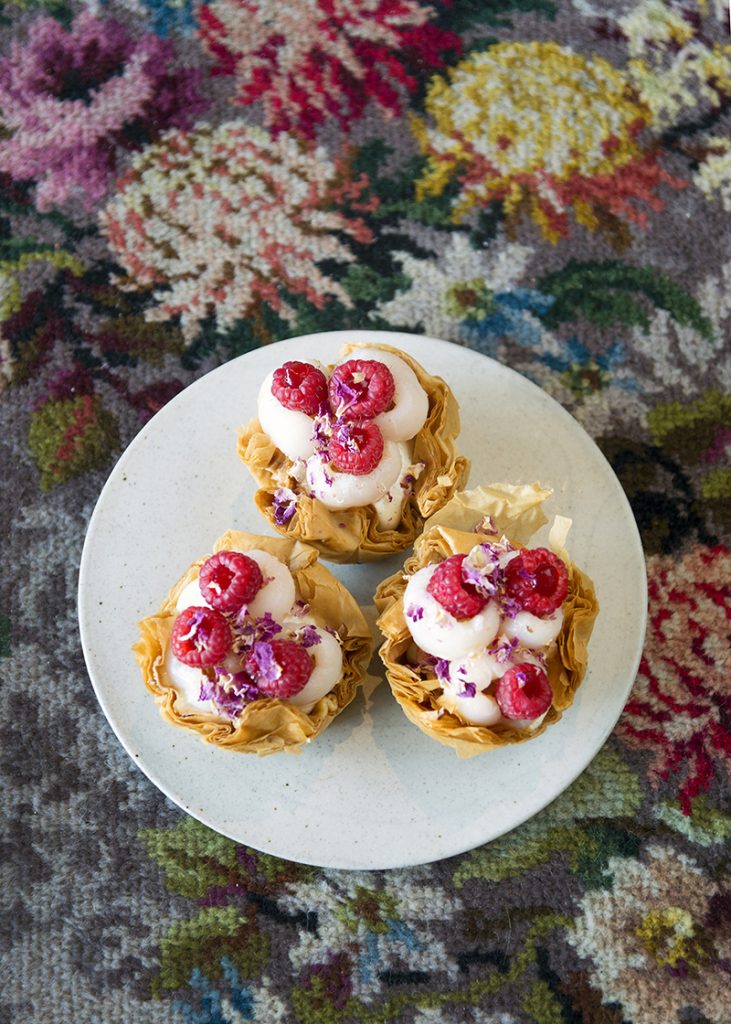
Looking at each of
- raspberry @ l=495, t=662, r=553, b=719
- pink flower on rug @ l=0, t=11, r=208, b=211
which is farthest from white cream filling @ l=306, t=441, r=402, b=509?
pink flower on rug @ l=0, t=11, r=208, b=211

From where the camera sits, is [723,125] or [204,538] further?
[723,125]

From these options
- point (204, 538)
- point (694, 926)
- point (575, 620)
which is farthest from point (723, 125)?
point (694, 926)

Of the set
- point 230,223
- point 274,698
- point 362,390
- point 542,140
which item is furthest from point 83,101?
point 274,698

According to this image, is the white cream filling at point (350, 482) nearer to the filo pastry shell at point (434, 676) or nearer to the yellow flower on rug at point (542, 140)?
the filo pastry shell at point (434, 676)

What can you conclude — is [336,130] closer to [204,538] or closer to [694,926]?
[204,538]

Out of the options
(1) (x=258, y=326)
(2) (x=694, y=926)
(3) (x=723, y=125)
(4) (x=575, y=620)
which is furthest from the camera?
(3) (x=723, y=125)

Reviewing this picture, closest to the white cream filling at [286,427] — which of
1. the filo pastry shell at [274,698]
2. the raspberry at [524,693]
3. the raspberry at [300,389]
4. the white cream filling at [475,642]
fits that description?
the raspberry at [300,389]
